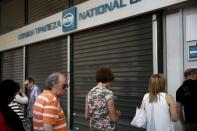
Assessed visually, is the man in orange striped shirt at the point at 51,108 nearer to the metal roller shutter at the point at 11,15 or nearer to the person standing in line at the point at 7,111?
the person standing in line at the point at 7,111

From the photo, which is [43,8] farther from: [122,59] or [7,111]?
[7,111]

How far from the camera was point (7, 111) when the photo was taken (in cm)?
397

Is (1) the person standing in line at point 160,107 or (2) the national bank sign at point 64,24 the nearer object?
(1) the person standing in line at point 160,107

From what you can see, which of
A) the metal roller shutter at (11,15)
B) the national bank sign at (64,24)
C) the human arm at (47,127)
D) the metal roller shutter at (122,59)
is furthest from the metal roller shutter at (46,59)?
the human arm at (47,127)

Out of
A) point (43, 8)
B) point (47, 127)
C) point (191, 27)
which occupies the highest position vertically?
point (43, 8)

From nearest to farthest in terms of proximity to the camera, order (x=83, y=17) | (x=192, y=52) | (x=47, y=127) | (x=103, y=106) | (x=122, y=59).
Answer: (x=47, y=127)
(x=103, y=106)
(x=192, y=52)
(x=122, y=59)
(x=83, y=17)

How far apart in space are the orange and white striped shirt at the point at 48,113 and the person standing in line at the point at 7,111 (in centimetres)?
34

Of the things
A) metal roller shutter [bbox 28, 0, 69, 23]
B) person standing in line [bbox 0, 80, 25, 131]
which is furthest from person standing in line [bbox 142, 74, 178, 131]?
metal roller shutter [bbox 28, 0, 69, 23]

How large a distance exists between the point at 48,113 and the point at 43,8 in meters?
8.82

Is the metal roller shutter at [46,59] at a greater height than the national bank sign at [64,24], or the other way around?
the national bank sign at [64,24]

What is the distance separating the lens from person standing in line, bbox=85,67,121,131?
5.49m

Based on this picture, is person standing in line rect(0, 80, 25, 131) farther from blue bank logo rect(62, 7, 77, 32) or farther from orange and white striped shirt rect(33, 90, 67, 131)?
blue bank logo rect(62, 7, 77, 32)

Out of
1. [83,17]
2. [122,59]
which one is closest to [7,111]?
[122,59]

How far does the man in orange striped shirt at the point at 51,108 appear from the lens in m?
4.27
